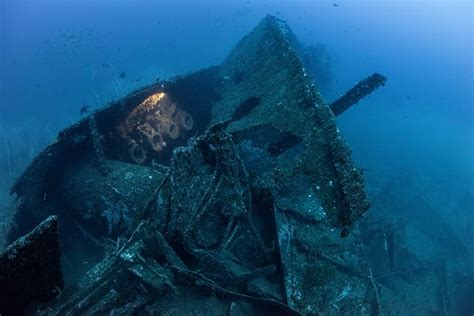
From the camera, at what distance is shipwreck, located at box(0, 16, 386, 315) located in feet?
12.4

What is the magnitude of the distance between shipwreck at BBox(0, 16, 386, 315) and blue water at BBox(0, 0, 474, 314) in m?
5.31

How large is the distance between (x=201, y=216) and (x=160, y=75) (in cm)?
2799

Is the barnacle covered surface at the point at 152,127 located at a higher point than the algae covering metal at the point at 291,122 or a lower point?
higher

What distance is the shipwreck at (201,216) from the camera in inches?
148

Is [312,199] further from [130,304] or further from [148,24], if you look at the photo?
[148,24]

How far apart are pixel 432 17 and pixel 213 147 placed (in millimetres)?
202691

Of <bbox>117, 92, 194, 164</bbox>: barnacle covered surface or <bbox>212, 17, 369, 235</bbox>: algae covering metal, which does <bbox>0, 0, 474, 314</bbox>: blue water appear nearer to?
<bbox>117, 92, 194, 164</bbox>: barnacle covered surface

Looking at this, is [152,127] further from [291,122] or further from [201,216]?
[201,216]

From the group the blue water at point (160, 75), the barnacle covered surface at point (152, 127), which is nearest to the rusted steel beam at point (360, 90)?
the barnacle covered surface at point (152, 127)

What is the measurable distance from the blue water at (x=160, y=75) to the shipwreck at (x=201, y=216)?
531 cm

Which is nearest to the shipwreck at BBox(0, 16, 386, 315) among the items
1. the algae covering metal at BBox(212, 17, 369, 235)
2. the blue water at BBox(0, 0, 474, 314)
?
the algae covering metal at BBox(212, 17, 369, 235)

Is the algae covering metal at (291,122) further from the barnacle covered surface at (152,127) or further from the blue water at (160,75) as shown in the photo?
the blue water at (160,75)

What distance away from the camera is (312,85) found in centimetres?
594

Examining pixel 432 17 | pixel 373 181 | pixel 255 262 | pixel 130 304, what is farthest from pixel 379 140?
pixel 432 17
